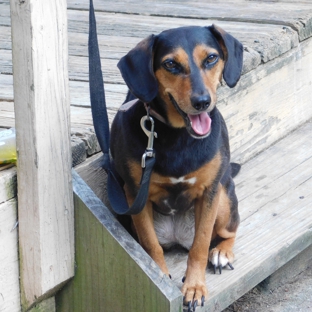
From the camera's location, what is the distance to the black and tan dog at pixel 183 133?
261 centimetres

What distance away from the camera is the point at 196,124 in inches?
104

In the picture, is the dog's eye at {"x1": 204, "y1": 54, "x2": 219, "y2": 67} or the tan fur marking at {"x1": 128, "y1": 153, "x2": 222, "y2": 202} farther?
the tan fur marking at {"x1": 128, "y1": 153, "x2": 222, "y2": 202}

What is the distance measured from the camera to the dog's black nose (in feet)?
8.23

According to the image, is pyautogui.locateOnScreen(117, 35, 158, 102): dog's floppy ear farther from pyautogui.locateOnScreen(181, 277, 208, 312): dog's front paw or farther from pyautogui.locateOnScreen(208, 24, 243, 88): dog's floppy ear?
pyautogui.locateOnScreen(181, 277, 208, 312): dog's front paw

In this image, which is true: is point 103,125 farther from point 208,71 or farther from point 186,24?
point 186,24

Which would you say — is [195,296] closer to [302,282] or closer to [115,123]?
[115,123]

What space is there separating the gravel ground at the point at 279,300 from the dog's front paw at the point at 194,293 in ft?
2.21

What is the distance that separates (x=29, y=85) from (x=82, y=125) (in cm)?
71

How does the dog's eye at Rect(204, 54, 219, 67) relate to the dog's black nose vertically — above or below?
above

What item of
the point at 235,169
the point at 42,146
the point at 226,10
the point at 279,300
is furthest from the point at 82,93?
the point at 226,10

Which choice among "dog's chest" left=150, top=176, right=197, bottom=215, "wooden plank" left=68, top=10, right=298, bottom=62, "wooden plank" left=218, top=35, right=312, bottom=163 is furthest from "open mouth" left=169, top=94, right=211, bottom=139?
"wooden plank" left=68, top=10, right=298, bottom=62

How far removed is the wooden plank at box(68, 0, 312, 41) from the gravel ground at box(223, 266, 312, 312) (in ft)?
5.33

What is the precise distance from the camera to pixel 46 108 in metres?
2.48

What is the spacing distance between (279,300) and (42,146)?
1.63 m
